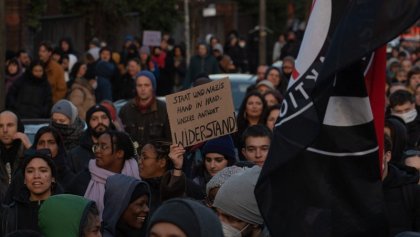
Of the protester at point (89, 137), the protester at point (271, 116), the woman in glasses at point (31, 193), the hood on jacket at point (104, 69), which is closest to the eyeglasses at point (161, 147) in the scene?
the woman in glasses at point (31, 193)

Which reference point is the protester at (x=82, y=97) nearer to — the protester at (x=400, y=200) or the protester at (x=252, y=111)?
the protester at (x=252, y=111)

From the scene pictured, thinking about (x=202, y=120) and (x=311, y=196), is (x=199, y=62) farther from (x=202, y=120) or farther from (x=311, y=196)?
(x=311, y=196)

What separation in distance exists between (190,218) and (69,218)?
5.36ft

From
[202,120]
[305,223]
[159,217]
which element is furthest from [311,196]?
[202,120]

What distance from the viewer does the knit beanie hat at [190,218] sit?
5.29 m

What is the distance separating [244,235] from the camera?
6.48 meters

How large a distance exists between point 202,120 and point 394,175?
2.09 metres

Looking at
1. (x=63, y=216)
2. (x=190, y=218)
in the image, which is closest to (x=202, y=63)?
(x=63, y=216)

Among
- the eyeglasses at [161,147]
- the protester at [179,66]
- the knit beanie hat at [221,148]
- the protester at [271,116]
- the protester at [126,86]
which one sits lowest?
the protester at [179,66]

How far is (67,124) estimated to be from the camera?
12.8m

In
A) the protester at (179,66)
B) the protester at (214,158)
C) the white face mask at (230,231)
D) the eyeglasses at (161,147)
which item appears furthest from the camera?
the protester at (179,66)

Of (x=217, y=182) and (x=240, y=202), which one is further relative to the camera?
(x=217, y=182)

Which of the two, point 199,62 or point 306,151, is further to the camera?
point 199,62

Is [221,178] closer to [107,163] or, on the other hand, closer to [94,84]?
[107,163]
